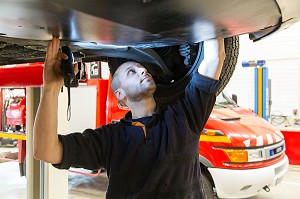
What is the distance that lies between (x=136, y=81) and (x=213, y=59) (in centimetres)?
32

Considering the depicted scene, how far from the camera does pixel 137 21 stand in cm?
91

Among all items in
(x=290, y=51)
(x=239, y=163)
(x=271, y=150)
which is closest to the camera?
(x=239, y=163)

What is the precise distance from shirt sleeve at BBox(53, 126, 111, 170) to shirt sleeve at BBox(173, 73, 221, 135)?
32 centimetres

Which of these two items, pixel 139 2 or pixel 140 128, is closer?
pixel 139 2

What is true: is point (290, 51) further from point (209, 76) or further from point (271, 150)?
point (209, 76)

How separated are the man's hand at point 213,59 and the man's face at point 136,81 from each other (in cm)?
21

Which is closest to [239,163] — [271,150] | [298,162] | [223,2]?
[271,150]

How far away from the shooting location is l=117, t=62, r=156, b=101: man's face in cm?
130

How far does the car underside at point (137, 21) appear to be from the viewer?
78 centimetres

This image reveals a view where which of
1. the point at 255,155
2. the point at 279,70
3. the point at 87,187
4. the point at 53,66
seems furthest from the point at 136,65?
the point at 279,70

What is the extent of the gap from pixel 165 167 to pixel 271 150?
2.27 m

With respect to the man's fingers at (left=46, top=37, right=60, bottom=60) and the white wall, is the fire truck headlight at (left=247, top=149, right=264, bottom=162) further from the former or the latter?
the white wall

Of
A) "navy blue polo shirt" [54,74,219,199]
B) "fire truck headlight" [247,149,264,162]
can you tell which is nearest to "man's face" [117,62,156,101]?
"navy blue polo shirt" [54,74,219,199]

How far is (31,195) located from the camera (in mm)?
2238
